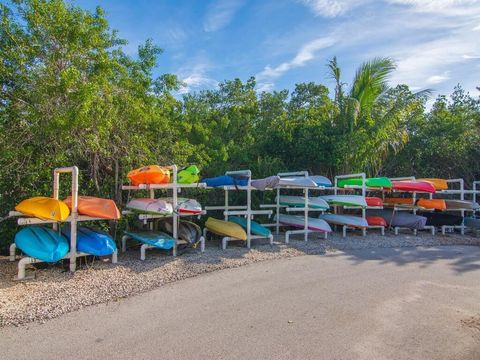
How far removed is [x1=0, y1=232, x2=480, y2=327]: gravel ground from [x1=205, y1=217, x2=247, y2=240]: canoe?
0.98 feet

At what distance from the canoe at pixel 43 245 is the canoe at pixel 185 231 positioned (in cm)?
230

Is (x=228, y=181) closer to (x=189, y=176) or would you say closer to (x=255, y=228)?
(x=255, y=228)

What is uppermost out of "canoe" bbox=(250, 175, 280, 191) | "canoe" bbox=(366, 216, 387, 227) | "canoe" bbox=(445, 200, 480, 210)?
"canoe" bbox=(250, 175, 280, 191)

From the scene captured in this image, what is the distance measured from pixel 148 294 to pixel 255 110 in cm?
1028

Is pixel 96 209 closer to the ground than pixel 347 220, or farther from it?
farther from it

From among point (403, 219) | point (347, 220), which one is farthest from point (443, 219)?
point (347, 220)

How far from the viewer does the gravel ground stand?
4.25m

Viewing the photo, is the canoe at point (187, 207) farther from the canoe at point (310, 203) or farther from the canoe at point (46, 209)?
the canoe at point (310, 203)

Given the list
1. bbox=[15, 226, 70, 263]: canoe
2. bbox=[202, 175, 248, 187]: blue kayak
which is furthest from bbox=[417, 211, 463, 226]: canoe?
bbox=[15, 226, 70, 263]: canoe

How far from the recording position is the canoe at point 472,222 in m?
11.6

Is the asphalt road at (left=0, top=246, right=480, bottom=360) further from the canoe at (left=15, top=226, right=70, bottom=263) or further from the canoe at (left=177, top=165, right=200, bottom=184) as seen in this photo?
the canoe at (left=177, top=165, right=200, bottom=184)

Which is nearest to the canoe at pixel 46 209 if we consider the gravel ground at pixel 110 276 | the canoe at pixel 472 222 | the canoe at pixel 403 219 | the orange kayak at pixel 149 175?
the gravel ground at pixel 110 276

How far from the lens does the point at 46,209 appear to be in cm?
547

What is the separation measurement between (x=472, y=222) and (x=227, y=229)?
28.5ft
